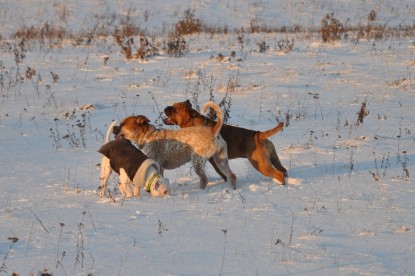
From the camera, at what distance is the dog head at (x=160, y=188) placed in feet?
23.0

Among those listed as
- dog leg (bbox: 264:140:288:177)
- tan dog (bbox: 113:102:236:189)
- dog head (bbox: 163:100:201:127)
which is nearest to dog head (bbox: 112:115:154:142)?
tan dog (bbox: 113:102:236:189)

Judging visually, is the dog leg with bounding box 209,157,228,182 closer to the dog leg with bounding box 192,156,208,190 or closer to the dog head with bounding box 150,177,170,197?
the dog leg with bounding box 192,156,208,190

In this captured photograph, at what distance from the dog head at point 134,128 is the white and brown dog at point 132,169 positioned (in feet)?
2.11

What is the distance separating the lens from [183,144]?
768 cm

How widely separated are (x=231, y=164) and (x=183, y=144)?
1.46 m

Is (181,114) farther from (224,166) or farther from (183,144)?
(224,166)

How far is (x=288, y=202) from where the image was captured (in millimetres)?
6727

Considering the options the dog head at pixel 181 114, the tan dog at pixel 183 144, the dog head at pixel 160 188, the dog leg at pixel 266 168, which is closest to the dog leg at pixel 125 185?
the dog head at pixel 160 188

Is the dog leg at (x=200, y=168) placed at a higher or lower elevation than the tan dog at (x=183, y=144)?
lower

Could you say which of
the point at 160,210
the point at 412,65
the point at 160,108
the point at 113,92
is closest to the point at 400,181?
the point at 160,210

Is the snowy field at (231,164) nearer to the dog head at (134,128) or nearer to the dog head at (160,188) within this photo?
the dog head at (160,188)

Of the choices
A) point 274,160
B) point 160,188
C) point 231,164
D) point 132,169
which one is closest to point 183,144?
point 160,188

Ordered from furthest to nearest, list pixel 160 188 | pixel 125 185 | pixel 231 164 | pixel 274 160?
pixel 231 164 < pixel 274 160 < pixel 125 185 < pixel 160 188

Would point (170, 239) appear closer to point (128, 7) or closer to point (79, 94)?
point (79, 94)
